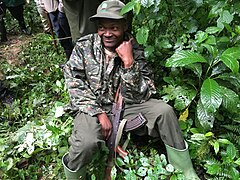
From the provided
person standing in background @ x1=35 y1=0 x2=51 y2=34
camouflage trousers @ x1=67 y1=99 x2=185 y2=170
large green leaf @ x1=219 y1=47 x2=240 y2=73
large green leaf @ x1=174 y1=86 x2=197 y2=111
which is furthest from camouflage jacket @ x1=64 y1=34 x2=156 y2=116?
person standing in background @ x1=35 y1=0 x2=51 y2=34

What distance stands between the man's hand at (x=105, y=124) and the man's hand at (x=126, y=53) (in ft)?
1.63

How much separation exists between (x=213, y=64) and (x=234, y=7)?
0.52 meters

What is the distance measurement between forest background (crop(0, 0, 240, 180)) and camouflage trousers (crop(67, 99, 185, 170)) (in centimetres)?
20

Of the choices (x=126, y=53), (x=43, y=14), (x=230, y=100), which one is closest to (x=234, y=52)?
(x=230, y=100)

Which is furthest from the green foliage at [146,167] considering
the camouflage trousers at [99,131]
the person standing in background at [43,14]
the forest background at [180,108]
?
the person standing in background at [43,14]

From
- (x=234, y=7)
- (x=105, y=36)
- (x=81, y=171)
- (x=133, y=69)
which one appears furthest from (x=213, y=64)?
(x=81, y=171)

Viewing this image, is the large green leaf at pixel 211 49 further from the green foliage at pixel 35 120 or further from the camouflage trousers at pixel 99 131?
the green foliage at pixel 35 120

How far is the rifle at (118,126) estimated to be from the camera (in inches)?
111

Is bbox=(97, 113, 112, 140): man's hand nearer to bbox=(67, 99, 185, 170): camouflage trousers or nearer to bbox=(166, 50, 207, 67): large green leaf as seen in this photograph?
bbox=(67, 99, 185, 170): camouflage trousers

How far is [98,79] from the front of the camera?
2941mm

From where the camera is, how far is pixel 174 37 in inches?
129

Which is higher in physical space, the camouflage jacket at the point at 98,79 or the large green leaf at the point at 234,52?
the large green leaf at the point at 234,52

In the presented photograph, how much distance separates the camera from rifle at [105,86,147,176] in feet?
9.29

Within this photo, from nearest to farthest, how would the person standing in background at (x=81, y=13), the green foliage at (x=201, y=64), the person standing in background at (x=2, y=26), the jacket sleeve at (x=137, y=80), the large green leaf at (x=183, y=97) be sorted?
1. the green foliage at (x=201, y=64)
2. the jacket sleeve at (x=137, y=80)
3. the large green leaf at (x=183, y=97)
4. the person standing in background at (x=81, y=13)
5. the person standing in background at (x=2, y=26)
